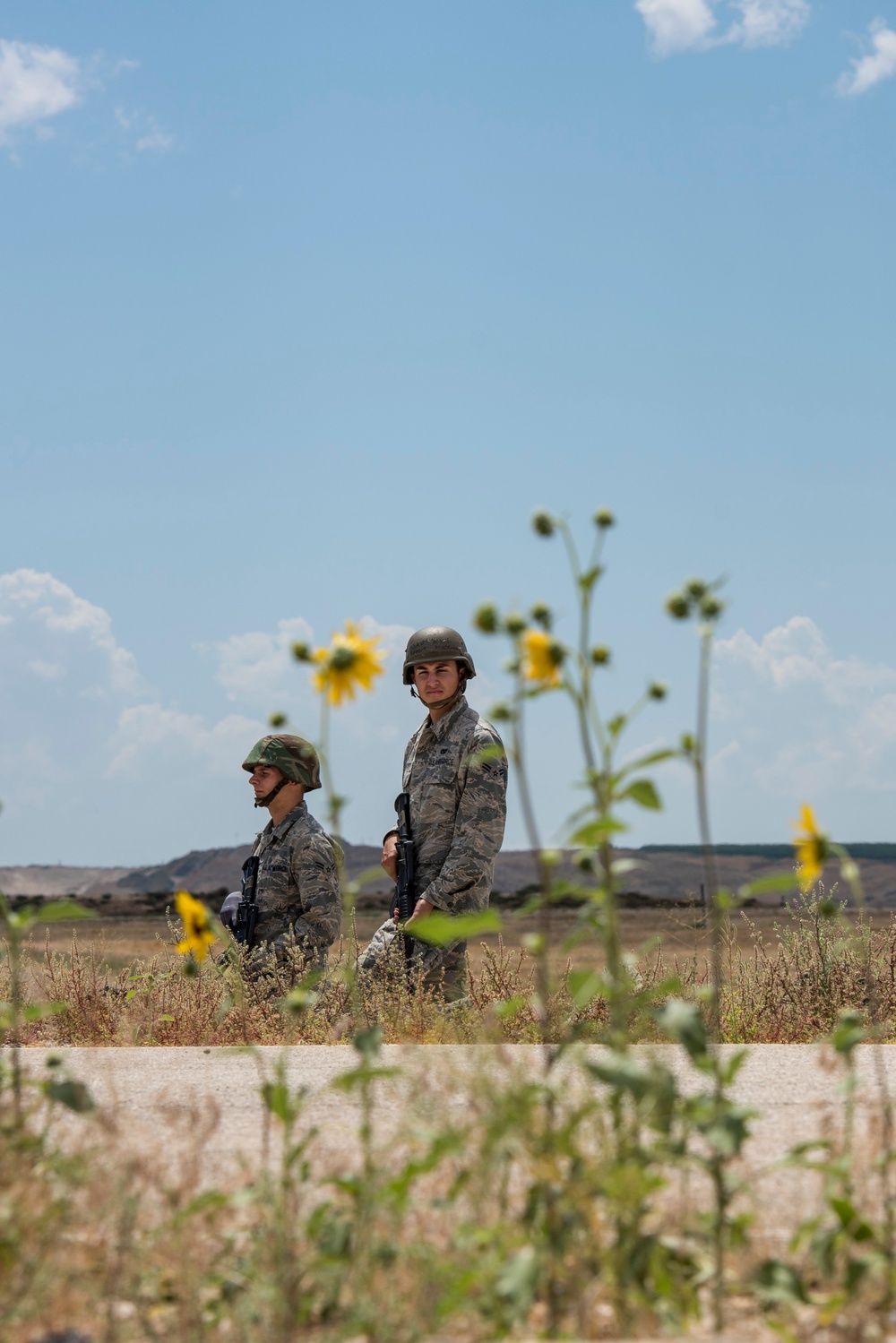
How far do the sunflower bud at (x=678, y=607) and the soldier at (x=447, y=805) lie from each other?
433 centimetres

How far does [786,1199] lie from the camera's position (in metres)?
3.06

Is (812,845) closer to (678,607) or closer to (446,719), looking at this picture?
(678,607)

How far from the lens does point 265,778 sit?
26.4 feet

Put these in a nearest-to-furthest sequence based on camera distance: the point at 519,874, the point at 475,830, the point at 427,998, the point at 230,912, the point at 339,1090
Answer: the point at 339,1090 → the point at 427,998 → the point at 475,830 → the point at 230,912 → the point at 519,874

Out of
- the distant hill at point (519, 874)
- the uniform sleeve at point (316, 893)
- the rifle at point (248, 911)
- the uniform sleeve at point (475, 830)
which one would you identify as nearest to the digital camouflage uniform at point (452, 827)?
the uniform sleeve at point (475, 830)

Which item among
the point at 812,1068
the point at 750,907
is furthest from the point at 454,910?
the point at 750,907

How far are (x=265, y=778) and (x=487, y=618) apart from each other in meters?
5.75

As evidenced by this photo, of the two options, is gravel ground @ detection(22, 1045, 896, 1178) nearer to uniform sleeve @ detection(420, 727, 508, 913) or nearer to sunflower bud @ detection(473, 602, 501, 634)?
sunflower bud @ detection(473, 602, 501, 634)

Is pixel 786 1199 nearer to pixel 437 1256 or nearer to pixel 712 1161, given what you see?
pixel 712 1161

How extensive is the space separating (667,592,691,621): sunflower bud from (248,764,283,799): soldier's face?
5620 mm

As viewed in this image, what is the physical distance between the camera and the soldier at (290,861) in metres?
7.83

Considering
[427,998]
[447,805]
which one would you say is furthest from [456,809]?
[427,998]

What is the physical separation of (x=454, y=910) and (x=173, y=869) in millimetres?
78593

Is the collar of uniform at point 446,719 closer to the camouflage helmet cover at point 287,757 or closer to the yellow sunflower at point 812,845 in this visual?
the camouflage helmet cover at point 287,757
